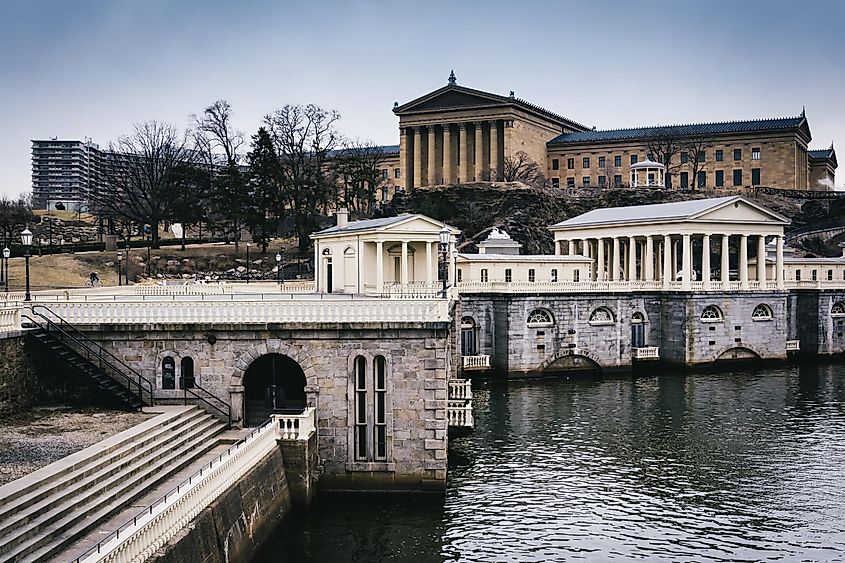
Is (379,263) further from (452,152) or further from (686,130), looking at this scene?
(686,130)

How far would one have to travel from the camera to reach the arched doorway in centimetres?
→ 2645

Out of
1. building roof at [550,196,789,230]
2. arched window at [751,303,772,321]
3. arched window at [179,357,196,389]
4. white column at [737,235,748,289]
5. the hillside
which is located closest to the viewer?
arched window at [179,357,196,389]

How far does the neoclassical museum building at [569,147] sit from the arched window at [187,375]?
80778 mm

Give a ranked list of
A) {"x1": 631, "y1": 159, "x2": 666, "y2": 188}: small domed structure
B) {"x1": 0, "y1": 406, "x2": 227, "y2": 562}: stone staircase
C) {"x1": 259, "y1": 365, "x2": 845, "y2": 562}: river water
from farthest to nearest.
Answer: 1. {"x1": 631, "y1": 159, "x2": 666, "y2": 188}: small domed structure
2. {"x1": 259, "y1": 365, "x2": 845, "y2": 562}: river water
3. {"x1": 0, "y1": 406, "x2": 227, "y2": 562}: stone staircase

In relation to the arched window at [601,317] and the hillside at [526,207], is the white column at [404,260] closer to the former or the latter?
the arched window at [601,317]

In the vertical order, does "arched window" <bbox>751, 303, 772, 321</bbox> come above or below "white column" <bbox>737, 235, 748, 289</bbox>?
below

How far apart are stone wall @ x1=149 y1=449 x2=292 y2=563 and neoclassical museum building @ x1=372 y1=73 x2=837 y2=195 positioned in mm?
83788

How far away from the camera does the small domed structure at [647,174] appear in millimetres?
100188

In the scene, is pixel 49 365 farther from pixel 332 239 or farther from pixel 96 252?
pixel 96 252

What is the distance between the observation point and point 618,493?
28.7 metres

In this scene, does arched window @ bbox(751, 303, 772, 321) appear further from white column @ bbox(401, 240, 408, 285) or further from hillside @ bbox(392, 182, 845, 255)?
hillside @ bbox(392, 182, 845, 255)

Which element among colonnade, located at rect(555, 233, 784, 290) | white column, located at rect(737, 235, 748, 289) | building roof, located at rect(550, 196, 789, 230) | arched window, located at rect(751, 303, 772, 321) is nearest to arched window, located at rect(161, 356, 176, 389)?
colonnade, located at rect(555, 233, 784, 290)

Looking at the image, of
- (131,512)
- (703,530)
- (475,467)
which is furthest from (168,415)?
(703,530)

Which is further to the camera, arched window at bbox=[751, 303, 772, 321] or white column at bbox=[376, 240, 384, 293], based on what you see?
arched window at bbox=[751, 303, 772, 321]
